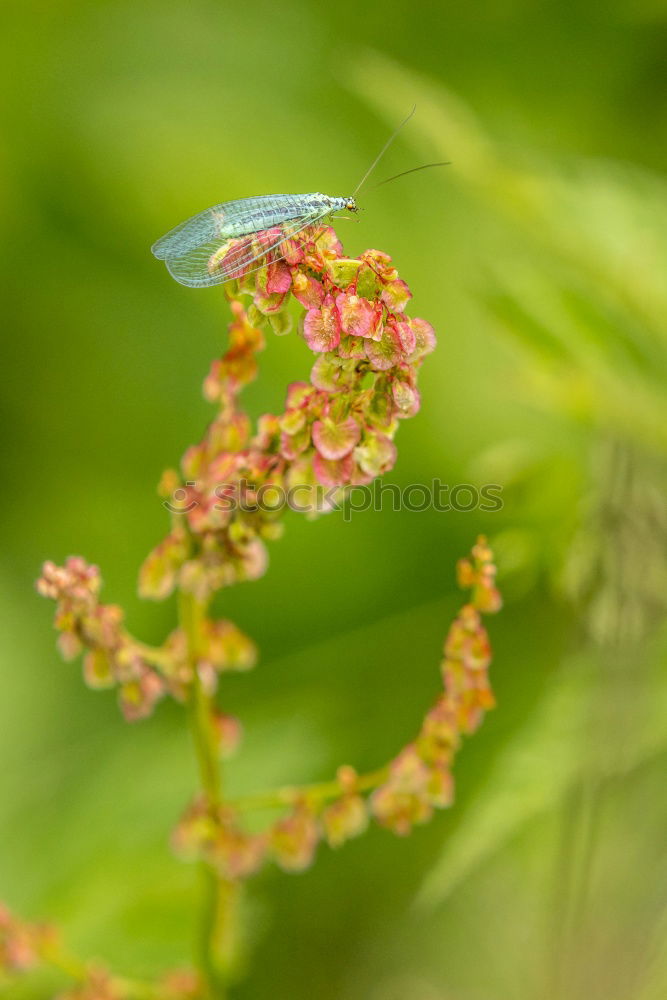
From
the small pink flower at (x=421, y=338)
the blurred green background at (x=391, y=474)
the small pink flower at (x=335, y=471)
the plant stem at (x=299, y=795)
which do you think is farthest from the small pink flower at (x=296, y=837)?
the small pink flower at (x=421, y=338)

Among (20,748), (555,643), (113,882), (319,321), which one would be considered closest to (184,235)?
(319,321)

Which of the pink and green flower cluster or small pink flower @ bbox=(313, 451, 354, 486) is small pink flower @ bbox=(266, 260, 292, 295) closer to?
the pink and green flower cluster

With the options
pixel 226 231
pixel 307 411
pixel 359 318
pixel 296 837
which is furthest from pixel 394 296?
pixel 296 837

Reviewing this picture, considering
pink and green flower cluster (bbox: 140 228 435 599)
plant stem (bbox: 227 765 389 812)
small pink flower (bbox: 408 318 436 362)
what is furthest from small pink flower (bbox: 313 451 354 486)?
plant stem (bbox: 227 765 389 812)

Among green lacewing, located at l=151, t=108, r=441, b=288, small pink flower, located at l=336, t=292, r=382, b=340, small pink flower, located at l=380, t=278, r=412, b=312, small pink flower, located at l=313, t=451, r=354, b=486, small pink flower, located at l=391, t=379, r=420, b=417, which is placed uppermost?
green lacewing, located at l=151, t=108, r=441, b=288

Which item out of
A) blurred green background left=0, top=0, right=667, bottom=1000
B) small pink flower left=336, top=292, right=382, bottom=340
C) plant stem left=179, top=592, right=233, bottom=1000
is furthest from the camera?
blurred green background left=0, top=0, right=667, bottom=1000

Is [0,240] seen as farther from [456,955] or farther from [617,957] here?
[617,957]

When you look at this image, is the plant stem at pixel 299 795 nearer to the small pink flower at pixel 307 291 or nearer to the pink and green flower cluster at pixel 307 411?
the pink and green flower cluster at pixel 307 411
